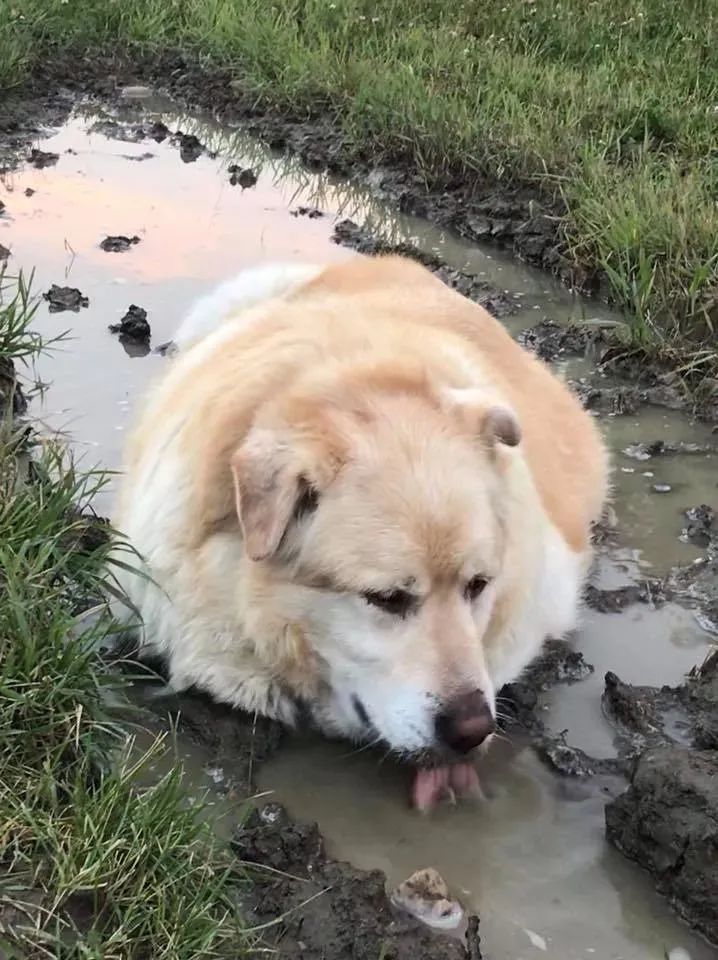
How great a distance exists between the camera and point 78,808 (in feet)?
8.19

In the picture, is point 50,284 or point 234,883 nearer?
point 234,883

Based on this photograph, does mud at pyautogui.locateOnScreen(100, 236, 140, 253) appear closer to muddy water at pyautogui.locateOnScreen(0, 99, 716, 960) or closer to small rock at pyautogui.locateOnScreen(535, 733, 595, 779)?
muddy water at pyautogui.locateOnScreen(0, 99, 716, 960)

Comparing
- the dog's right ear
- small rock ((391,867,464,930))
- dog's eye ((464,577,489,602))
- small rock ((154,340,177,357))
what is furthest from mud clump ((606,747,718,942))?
small rock ((154,340,177,357))

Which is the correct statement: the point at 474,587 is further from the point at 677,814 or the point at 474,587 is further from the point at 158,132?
the point at 158,132

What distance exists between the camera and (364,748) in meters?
3.19

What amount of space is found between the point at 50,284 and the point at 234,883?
4270 mm

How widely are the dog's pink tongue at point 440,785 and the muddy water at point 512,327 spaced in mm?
50

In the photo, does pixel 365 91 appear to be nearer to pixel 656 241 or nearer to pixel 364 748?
pixel 656 241

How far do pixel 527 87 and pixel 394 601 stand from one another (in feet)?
20.7

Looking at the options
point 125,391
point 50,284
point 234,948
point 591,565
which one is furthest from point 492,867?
point 50,284

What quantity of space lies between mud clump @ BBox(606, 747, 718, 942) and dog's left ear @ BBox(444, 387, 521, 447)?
0.93m

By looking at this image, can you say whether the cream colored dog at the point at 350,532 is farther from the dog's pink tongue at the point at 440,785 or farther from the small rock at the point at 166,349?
the small rock at the point at 166,349

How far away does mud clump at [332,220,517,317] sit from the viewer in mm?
6176

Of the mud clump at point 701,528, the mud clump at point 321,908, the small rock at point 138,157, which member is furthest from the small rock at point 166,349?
the small rock at point 138,157
